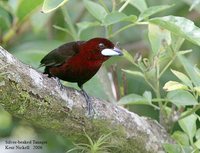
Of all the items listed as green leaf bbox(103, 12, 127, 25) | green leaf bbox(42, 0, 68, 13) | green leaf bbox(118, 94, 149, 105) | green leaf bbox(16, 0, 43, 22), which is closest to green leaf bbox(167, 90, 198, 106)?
green leaf bbox(118, 94, 149, 105)

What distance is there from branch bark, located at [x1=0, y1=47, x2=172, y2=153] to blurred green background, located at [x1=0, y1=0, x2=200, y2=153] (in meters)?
0.22

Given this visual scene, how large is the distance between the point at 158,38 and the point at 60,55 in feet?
1.36

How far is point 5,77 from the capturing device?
183cm

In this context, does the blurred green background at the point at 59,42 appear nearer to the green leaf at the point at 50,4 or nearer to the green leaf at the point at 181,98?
the green leaf at the point at 181,98

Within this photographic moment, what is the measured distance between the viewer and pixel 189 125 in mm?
2318

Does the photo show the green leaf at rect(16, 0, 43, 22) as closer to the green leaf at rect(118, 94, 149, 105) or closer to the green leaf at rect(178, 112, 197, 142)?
the green leaf at rect(118, 94, 149, 105)

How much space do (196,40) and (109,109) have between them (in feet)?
1.40

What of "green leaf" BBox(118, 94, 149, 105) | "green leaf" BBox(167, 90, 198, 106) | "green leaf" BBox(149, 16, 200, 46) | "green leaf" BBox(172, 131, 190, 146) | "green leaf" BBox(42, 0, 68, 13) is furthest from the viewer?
"green leaf" BBox(172, 131, 190, 146)

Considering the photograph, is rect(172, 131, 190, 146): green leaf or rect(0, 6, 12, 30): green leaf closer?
rect(172, 131, 190, 146): green leaf

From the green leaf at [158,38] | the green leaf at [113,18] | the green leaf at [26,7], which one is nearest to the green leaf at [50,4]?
the green leaf at [113,18]

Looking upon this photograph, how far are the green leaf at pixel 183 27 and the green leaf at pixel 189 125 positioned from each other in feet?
1.36

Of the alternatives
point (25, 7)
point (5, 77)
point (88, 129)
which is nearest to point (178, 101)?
point (88, 129)

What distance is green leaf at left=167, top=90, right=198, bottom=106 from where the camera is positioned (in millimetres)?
2129

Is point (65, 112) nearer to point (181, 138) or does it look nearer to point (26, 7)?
point (181, 138)
